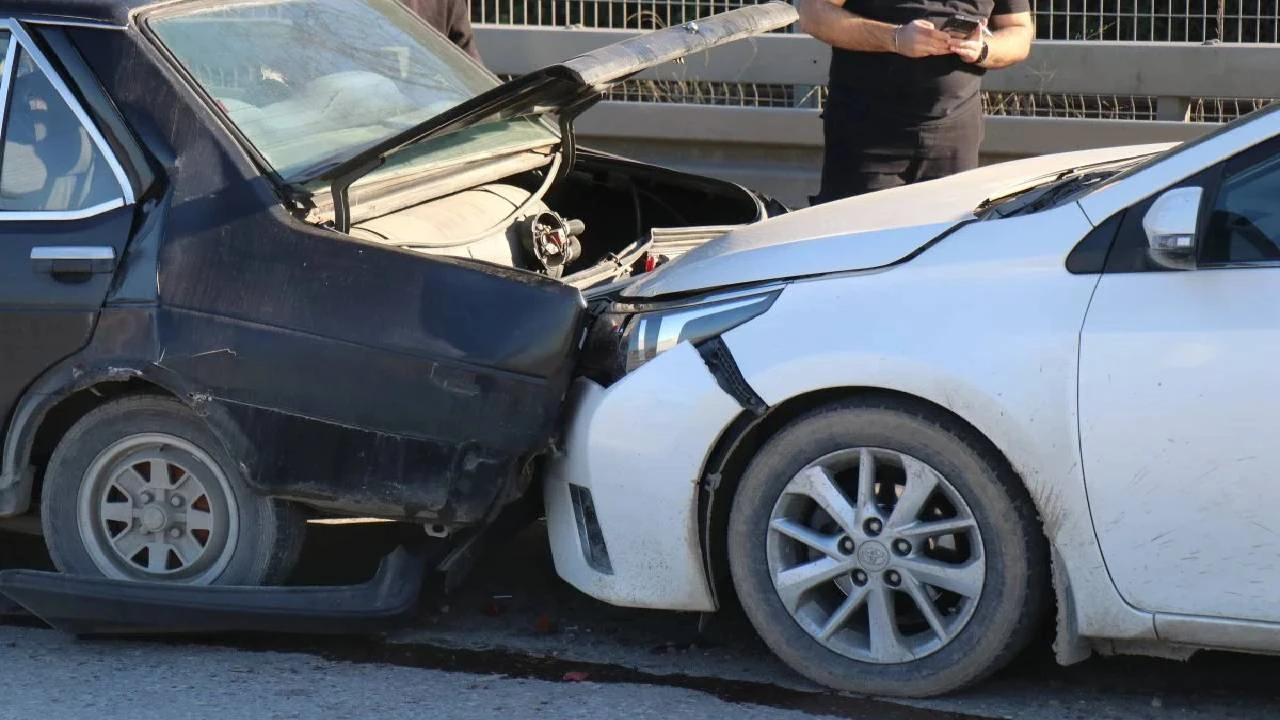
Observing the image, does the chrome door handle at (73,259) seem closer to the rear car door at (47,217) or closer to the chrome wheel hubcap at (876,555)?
the rear car door at (47,217)

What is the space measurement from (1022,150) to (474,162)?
13.0 feet

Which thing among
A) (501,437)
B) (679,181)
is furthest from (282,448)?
(679,181)

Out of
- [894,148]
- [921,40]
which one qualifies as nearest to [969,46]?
[921,40]

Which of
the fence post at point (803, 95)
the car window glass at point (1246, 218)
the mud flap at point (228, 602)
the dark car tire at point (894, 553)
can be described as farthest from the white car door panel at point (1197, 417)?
the fence post at point (803, 95)

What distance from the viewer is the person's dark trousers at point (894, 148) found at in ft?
20.0

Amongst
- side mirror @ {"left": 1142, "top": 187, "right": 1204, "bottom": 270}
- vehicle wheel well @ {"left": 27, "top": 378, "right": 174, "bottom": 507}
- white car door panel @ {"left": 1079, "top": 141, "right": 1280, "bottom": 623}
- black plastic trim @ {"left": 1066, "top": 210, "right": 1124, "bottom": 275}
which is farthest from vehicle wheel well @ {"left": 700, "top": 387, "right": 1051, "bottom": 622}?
vehicle wheel well @ {"left": 27, "top": 378, "right": 174, "bottom": 507}

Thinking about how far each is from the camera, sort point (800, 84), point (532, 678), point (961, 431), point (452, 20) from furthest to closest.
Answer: point (800, 84) < point (452, 20) < point (532, 678) < point (961, 431)

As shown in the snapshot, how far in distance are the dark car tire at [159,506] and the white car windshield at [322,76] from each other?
0.77 meters

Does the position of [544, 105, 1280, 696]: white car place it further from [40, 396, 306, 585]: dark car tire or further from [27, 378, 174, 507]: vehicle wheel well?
[27, 378, 174, 507]: vehicle wheel well

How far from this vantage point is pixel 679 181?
6.07 meters

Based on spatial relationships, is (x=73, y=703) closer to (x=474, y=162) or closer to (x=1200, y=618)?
(x=474, y=162)

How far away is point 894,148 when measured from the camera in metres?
6.11

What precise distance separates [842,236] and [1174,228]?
829mm

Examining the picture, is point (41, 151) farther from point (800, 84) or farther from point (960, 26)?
point (800, 84)
